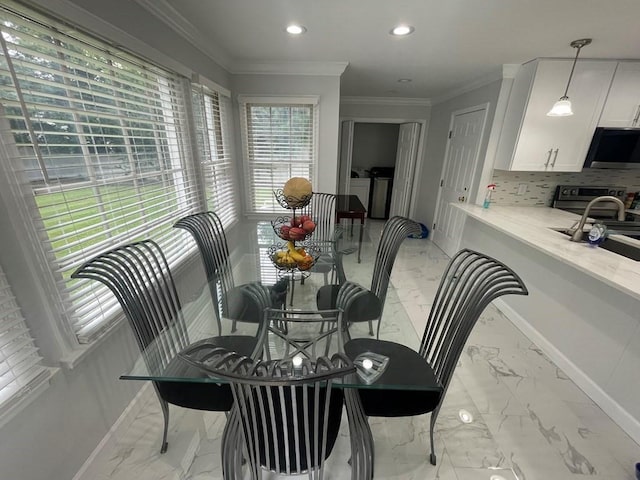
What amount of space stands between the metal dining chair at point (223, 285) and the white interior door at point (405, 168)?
3839mm

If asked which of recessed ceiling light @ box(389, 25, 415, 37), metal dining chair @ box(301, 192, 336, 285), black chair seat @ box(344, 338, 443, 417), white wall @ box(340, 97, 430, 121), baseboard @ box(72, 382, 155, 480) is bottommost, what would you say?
baseboard @ box(72, 382, 155, 480)

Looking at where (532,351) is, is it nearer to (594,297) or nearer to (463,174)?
(594,297)

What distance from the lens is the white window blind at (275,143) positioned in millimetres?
2977

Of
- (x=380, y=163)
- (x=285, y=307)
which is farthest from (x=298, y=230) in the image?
(x=380, y=163)

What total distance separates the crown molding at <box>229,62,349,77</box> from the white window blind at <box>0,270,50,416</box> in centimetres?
278

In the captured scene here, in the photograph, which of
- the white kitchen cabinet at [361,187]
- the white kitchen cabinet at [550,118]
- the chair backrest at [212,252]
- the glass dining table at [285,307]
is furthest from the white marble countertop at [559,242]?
the white kitchen cabinet at [361,187]

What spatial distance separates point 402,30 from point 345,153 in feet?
9.40

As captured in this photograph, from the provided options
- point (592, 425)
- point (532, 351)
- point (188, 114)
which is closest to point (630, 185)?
point (532, 351)

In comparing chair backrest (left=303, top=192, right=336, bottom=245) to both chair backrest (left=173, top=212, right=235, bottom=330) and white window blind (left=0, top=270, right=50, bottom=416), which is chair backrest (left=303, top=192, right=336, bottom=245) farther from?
white window blind (left=0, top=270, right=50, bottom=416)

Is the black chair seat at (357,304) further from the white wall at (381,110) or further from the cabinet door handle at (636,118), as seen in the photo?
the white wall at (381,110)

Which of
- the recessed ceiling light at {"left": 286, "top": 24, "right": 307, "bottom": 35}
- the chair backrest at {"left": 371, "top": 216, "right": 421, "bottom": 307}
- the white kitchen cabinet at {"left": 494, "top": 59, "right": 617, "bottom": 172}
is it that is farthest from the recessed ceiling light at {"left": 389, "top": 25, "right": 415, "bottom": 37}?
the white kitchen cabinet at {"left": 494, "top": 59, "right": 617, "bottom": 172}

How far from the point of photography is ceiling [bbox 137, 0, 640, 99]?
156 cm

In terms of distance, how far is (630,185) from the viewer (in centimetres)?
288

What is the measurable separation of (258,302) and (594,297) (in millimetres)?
2175
